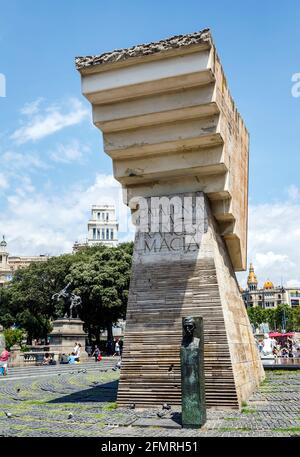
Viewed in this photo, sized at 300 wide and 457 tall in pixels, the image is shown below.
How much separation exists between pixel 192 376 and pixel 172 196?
5.15 metres

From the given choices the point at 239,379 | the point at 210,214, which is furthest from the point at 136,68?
the point at 239,379

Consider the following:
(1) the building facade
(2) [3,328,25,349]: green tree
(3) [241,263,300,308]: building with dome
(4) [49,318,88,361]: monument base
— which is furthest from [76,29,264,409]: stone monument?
(3) [241,263,300,308]: building with dome

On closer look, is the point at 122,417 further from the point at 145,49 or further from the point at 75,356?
the point at 75,356

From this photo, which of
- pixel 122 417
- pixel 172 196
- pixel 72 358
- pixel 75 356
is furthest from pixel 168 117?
pixel 75 356

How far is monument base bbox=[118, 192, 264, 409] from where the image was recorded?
11.2 m

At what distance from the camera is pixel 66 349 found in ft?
115

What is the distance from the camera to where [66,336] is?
35.4 meters

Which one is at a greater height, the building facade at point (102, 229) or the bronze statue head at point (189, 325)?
the building facade at point (102, 229)

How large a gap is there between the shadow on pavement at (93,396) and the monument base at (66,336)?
19248 mm

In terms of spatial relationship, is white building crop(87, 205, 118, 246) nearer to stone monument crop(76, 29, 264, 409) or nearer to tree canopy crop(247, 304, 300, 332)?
tree canopy crop(247, 304, 300, 332)

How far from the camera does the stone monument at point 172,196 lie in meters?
11.2

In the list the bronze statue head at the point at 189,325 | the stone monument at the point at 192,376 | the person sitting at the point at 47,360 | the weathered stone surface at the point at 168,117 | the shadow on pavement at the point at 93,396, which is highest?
the weathered stone surface at the point at 168,117

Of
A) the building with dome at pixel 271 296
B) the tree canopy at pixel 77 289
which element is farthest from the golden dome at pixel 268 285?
the tree canopy at pixel 77 289

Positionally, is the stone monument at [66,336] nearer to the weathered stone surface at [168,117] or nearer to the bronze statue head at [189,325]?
the weathered stone surface at [168,117]
